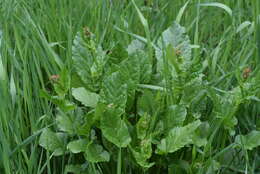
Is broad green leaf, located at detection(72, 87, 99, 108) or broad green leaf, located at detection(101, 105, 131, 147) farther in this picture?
broad green leaf, located at detection(72, 87, 99, 108)

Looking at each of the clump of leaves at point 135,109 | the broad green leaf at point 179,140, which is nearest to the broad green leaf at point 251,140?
the clump of leaves at point 135,109

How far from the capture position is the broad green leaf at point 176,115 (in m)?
1.14

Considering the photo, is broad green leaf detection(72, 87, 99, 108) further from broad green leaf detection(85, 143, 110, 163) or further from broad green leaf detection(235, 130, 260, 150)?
broad green leaf detection(235, 130, 260, 150)

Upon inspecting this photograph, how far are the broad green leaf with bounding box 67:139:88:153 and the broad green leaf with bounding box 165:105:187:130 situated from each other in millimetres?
223

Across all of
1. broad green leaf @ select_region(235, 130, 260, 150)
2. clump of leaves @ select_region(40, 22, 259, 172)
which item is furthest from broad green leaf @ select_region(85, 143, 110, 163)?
broad green leaf @ select_region(235, 130, 260, 150)

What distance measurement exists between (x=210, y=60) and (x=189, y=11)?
479mm

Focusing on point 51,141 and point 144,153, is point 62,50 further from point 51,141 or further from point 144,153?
point 144,153

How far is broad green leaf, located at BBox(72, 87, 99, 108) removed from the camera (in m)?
1.19

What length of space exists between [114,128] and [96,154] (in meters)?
0.08

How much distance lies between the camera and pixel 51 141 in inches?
45.0

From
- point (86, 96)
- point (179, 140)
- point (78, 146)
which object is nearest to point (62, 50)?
point (86, 96)

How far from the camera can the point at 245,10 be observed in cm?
202

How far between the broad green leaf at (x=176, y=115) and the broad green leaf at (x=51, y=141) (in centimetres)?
29

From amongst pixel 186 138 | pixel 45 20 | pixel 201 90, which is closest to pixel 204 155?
pixel 186 138
